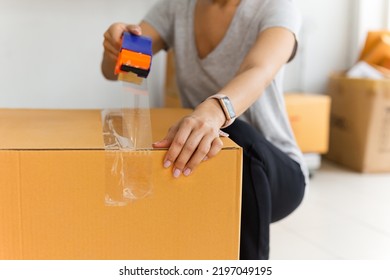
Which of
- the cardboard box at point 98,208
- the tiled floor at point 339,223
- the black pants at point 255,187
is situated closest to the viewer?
the cardboard box at point 98,208

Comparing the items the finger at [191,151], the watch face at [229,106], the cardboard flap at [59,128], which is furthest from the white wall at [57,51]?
the finger at [191,151]

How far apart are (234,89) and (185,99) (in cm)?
35

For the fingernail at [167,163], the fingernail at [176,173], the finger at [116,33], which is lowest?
the fingernail at [176,173]

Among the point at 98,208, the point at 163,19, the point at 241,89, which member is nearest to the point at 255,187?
the point at 241,89

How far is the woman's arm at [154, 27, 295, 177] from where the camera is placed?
67cm

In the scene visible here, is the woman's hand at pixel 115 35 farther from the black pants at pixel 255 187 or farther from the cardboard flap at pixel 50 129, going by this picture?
the black pants at pixel 255 187

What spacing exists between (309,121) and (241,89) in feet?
4.65

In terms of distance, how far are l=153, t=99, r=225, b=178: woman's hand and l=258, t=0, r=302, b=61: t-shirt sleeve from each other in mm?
347

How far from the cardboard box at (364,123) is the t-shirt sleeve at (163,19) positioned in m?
1.27

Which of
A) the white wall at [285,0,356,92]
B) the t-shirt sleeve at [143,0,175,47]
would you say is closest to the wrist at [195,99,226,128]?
the t-shirt sleeve at [143,0,175,47]

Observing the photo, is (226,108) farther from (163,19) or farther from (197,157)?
(163,19)

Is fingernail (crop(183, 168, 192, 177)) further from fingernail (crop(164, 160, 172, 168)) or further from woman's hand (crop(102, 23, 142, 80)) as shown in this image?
woman's hand (crop(102, 23, 142, 80))

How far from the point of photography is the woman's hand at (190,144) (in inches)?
26.3
